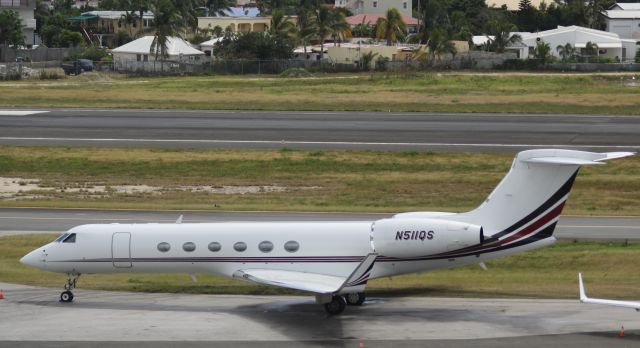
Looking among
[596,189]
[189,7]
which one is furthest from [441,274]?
[189,7]

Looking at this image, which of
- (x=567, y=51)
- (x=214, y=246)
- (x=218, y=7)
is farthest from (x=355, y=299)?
(x=218, y=7)

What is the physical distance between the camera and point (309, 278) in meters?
27.5

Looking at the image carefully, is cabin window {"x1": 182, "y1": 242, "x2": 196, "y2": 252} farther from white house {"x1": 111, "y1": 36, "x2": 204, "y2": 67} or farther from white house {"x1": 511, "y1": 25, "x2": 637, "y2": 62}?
white house {"x1": 511, "y1": 25, "x2": 637, "y2": 62}

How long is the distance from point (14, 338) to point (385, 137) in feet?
126

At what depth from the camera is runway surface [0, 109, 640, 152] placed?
59.0 meters

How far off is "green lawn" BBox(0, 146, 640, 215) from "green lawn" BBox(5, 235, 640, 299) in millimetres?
9763

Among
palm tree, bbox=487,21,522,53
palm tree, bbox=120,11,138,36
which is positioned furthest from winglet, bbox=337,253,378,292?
palm tree, bbox=120,11,138,36

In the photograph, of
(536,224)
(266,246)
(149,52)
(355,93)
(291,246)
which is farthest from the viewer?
(149,52)

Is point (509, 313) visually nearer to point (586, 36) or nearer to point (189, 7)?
point (586, 36)

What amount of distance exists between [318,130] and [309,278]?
37673mm

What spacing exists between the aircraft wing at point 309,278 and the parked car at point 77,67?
301ft

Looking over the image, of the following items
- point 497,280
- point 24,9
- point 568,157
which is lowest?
point 497,280

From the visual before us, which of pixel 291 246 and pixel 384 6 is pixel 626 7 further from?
pixel 291 246

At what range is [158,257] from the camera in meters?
29.0
